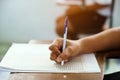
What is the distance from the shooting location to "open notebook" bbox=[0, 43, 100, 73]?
2.91 ft

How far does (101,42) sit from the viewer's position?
3.62 ft

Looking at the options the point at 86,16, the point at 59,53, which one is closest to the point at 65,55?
the point at 59,53

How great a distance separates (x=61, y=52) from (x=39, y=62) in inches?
3.8

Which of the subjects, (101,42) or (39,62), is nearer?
(39,62)

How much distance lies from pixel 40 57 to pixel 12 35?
1825 mm

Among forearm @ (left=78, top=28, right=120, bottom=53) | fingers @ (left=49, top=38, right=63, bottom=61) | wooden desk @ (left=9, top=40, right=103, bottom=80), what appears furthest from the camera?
forearm @ (left=78, top=28, right=120, bottom=53)

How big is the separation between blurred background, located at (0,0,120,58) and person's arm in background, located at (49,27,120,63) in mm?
1563

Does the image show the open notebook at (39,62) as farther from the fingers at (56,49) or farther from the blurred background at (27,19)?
the blurred background at (27,19)

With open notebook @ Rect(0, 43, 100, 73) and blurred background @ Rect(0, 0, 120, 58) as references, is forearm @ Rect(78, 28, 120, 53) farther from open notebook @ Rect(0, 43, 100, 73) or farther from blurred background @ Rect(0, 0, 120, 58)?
blurred background @ Rect(0, 0, 120, 58)

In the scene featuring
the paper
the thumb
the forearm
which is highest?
the thumb

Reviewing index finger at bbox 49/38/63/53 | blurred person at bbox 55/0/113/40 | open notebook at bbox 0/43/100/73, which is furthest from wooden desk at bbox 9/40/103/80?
blurred person at bbox 55/0/113/40

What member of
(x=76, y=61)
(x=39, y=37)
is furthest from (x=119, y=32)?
(x=39, y=37)

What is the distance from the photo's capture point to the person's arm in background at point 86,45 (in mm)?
945

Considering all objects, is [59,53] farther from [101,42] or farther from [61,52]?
[101,42]
